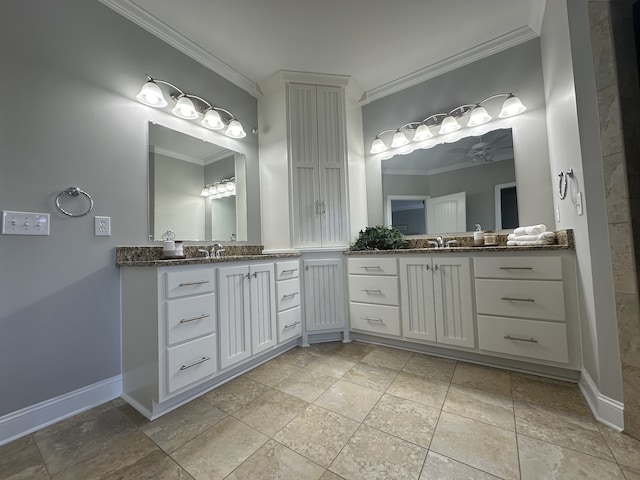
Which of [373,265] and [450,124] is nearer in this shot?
[373,265]

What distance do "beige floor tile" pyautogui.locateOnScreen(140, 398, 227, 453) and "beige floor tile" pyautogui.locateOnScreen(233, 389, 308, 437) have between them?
133 millimetres

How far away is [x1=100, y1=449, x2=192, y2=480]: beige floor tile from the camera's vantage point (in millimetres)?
963

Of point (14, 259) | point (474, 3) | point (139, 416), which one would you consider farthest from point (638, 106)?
point (14, 259)

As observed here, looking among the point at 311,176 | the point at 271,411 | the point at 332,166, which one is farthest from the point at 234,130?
the point at 271,411

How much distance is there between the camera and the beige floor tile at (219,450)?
991 millimetres

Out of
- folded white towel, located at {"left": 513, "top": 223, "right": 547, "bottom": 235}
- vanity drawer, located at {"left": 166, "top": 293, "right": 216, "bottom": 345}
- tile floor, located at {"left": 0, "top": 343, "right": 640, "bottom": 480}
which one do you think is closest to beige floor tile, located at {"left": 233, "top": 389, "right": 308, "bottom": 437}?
tile floor, located at {"left": 0, "top": 343, "right": 640, "bottom": 480}

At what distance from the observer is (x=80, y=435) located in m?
1.21

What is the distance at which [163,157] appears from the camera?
6.24 feet

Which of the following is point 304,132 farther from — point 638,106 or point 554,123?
point 638,106

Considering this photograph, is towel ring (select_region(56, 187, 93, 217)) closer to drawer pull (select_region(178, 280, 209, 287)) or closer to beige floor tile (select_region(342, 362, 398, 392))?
drawer pull (select_region(178, 280, 209, 287))

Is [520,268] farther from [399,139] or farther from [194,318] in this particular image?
[194,318]

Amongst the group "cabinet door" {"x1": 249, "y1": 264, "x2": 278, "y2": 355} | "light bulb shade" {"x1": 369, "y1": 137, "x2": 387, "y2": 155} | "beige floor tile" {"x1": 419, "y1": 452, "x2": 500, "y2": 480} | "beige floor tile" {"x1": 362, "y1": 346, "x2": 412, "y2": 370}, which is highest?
"light bulb shade" {"x1": 369, "y1": 137, "x2": 387, "y2": 155}

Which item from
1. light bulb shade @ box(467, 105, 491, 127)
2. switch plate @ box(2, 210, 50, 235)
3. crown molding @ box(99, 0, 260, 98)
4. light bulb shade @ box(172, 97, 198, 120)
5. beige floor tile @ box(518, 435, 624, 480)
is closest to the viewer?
beige floor tile @ box(518, 435, 624, 480)

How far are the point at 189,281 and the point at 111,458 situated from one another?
0.78 metres
